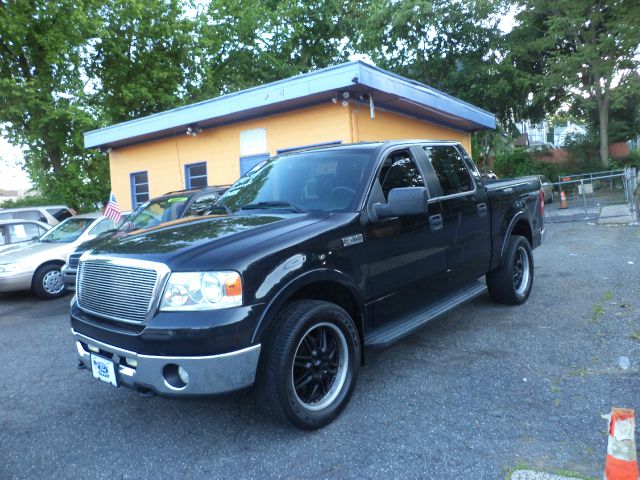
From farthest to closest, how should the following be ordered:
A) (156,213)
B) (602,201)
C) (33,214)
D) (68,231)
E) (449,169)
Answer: (602,201) < (33,214) < (68,231) < (156,213) < (449,169)

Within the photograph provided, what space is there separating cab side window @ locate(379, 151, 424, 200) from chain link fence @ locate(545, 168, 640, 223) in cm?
1031

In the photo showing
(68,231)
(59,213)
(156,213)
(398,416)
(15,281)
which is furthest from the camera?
(59,213)

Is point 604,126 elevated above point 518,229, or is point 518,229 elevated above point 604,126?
point 604,126

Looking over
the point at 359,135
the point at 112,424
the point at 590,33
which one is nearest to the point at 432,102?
the point at 359,135

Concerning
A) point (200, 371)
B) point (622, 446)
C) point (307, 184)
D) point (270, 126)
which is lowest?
point (622, 446)

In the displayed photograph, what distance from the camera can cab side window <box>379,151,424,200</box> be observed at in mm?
3915

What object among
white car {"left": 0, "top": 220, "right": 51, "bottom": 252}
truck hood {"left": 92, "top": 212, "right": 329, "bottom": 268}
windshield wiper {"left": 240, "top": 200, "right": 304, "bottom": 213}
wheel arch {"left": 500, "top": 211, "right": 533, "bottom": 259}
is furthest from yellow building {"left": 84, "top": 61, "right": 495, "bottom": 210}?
truck hood {"left": 92, "top": 212, "right": 329, "bottom": 268}

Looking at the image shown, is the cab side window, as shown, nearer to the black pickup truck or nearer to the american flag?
the black pickup truck

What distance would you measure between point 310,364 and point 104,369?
129 centimetres

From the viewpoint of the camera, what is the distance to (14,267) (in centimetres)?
792

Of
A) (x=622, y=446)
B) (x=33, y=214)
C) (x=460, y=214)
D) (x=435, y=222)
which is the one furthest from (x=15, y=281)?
(x=622, y=446)

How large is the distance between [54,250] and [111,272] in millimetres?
6234

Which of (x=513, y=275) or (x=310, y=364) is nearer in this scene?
(x=310, y=364)

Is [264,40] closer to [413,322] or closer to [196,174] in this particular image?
[196,174]
